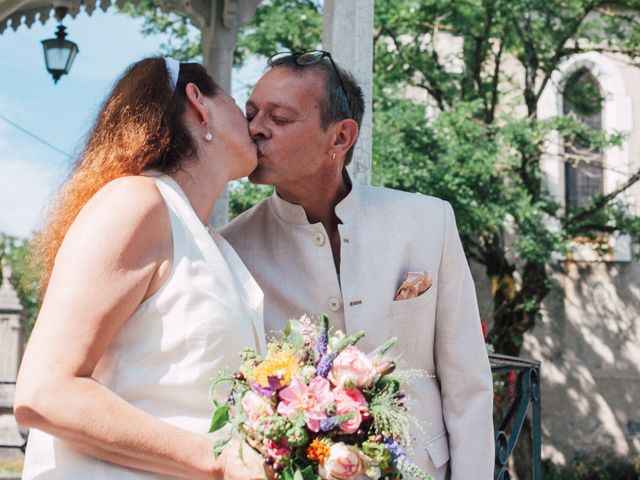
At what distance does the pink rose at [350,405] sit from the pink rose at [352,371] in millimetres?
18

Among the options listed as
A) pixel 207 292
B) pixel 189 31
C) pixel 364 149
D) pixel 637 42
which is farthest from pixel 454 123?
pixel 207 292

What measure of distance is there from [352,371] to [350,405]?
0.27ft

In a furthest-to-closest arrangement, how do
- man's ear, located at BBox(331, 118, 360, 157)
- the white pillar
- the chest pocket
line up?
1. the white pillar
2. man's ear, located at BBox(331, 118, 360, 157)
3. the chest pocket

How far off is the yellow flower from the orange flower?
0.48ft

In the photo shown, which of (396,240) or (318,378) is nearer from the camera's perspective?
(318,378)

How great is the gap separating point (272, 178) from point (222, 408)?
112cm

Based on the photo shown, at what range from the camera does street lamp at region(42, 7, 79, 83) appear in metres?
7.91

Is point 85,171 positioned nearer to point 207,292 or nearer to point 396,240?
point 207,292

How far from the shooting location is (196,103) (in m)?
2.66

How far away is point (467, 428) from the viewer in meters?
2.99

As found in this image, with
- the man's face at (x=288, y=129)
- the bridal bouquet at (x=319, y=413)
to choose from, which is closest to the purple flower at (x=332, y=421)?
the bridal bouquet at (x=319, y=413)

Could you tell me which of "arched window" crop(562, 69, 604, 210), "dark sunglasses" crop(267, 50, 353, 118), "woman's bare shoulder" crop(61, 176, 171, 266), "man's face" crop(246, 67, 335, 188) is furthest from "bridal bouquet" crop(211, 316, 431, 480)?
"arched window" crop(562, 69, 604, 210)

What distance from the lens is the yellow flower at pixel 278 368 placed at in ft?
6.81

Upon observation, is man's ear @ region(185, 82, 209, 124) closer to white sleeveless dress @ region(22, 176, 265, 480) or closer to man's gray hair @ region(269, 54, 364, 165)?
white sleeveless dress @ region(22, 176, 265, 480)
